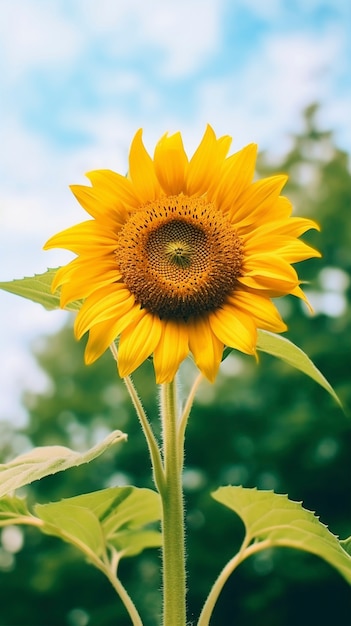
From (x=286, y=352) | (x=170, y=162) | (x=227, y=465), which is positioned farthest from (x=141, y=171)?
(x=227, y=465)

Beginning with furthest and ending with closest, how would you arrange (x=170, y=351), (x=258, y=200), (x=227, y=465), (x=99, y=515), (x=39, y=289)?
(x=227, y=465) → (x=99, y=515) → (x=39, y=289) → (x=258, y=200) → (x=170, y=351)

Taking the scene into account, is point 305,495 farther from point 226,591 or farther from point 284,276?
Result: point 284,276

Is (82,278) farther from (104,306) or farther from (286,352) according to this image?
(286,352)

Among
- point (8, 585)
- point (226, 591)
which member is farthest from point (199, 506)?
point (8, 585)

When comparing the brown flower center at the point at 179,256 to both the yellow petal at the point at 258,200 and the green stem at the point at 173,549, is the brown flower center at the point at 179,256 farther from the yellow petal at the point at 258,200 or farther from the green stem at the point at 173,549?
the green stem at the point at 173,549

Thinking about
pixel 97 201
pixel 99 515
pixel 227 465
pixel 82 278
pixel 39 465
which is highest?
pixel 97 201

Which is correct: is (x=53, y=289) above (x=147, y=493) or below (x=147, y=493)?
above

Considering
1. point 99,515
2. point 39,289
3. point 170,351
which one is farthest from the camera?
point 99,515

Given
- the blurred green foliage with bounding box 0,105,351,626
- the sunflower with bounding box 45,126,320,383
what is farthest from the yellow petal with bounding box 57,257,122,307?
the blurred green foliage with bounding box 0,105,351,626

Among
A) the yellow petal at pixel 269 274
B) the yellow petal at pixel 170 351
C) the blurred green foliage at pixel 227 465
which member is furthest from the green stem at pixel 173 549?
the blurred green foliage at pixel 227 465
